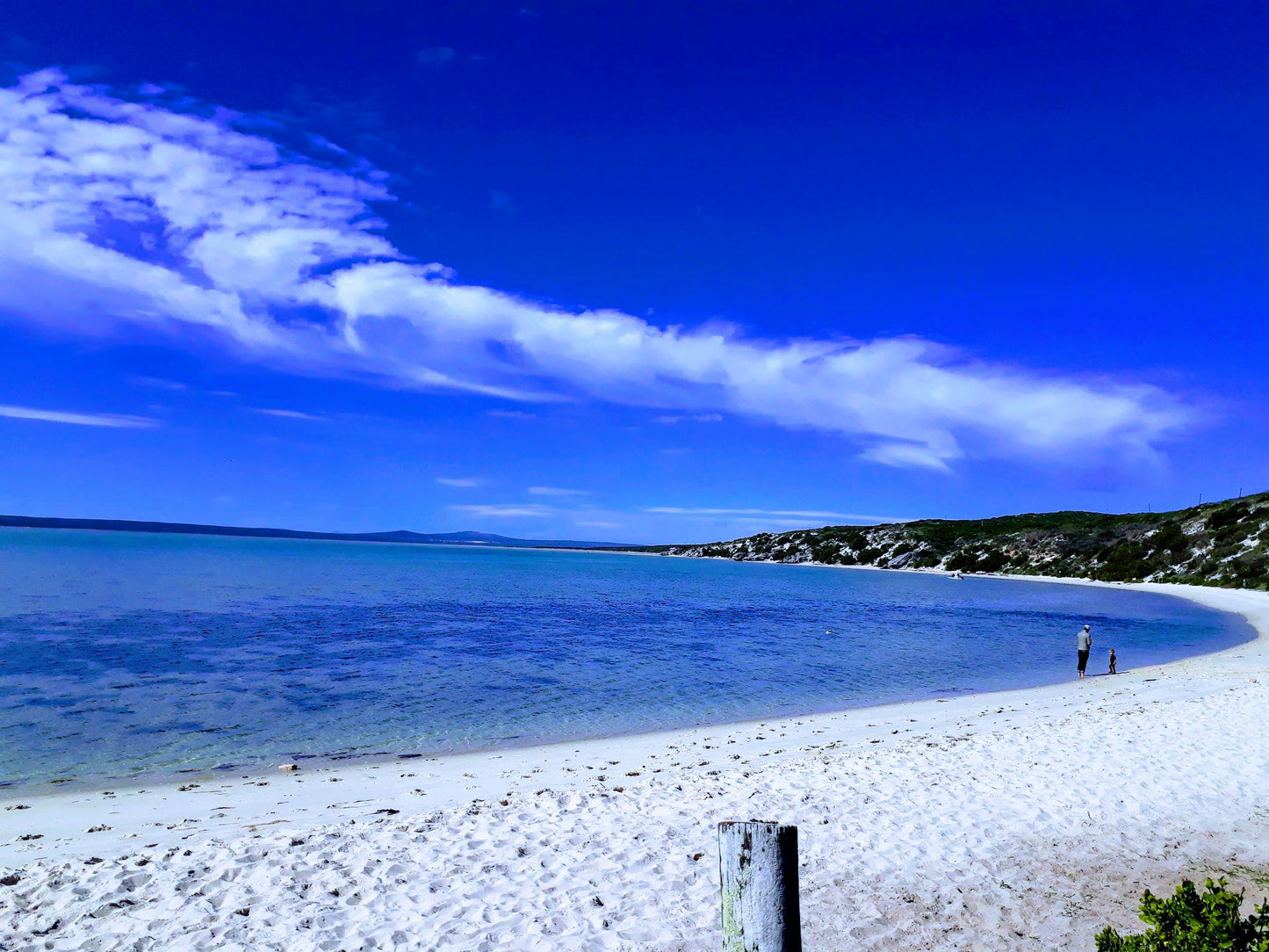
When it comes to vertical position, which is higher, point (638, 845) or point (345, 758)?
point (638, 845)

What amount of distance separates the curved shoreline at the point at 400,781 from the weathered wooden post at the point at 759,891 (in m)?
8.50

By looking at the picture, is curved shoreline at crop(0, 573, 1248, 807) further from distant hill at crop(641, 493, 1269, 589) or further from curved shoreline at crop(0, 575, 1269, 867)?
distant hill at crop(641, 493, 1269, 589)

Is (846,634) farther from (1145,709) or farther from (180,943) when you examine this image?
(180,943)

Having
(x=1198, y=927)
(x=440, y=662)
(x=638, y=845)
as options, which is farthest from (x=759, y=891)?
(x=440, y=662)

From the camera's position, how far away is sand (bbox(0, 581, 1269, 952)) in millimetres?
7207

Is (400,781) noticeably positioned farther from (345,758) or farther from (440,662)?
(440,662)

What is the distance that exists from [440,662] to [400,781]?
15.2m

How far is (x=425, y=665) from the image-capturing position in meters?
27.8

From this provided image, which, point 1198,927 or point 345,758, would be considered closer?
point 1198,927

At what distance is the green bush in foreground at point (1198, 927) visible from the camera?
4.53 metres

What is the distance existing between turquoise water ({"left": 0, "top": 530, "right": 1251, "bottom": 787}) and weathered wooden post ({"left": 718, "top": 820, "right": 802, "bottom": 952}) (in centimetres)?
1412

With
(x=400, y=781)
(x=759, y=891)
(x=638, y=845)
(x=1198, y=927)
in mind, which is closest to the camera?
(x=759, y=891)

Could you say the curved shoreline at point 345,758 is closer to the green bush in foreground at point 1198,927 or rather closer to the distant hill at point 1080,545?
the green bush in foreground at point 1198,927

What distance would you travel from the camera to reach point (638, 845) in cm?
929
